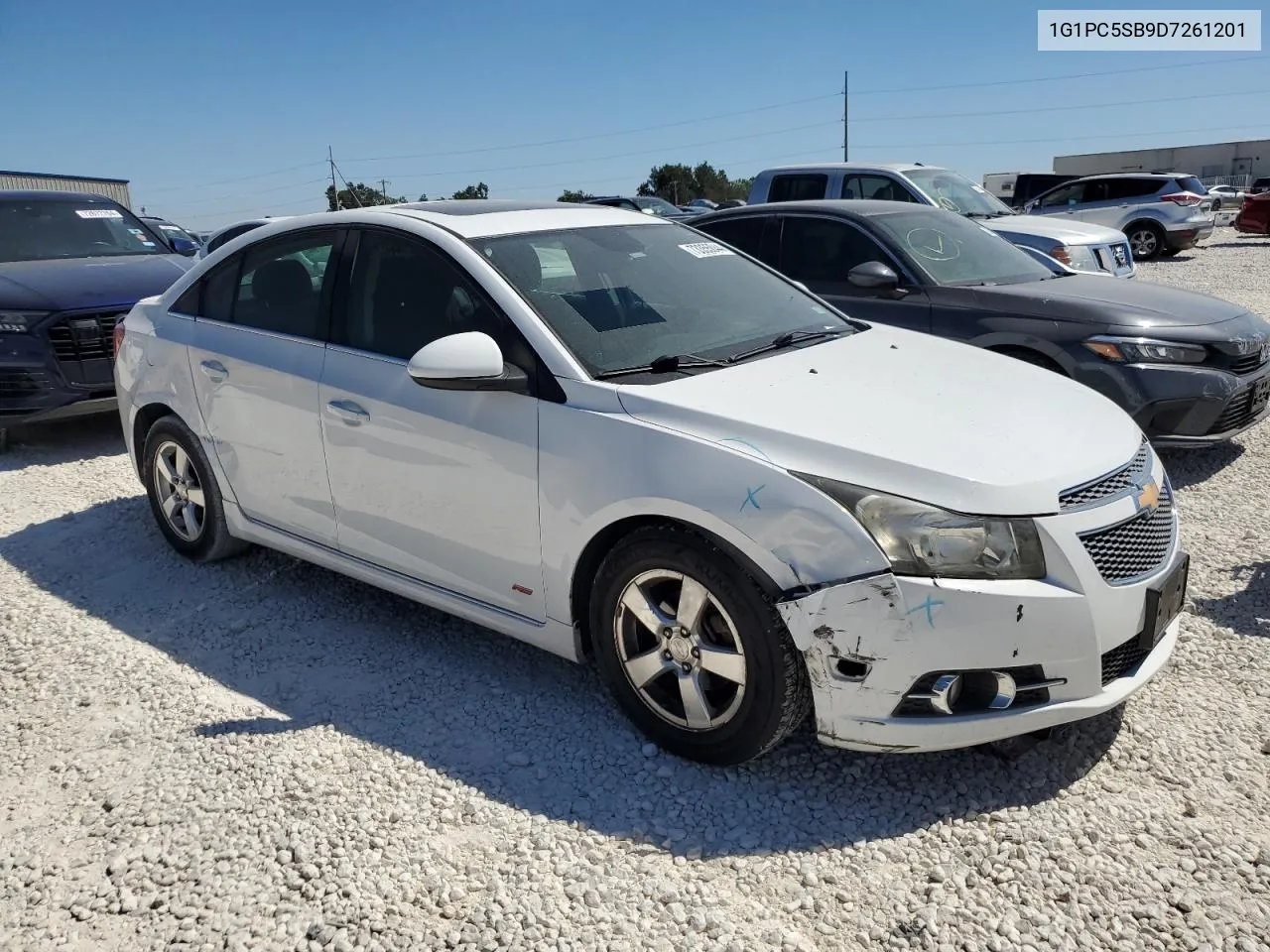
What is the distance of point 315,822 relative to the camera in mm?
2891

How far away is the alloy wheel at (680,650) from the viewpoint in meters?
2.90

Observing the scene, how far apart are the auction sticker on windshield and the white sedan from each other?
0.01m

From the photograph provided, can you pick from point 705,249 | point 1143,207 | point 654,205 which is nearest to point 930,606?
point 705,249

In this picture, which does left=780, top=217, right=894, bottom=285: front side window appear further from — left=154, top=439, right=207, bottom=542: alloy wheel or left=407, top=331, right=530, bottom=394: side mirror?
left=154, top=439, right=207, bottom=542: alloy wheel

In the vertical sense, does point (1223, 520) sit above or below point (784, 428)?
below

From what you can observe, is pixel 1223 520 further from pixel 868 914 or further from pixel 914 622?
pixel 868 914

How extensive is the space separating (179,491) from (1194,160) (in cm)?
8438

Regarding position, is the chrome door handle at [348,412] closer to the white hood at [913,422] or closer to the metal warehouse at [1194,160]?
the white hood at [913,422]

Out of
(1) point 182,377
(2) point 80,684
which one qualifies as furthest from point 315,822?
(1) point 182,377

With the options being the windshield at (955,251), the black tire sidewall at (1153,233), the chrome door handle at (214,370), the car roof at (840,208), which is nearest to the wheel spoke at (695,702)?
the chrome door handle at (214,370)

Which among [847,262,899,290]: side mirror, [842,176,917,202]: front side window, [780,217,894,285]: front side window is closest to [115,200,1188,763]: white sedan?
[847,262,899,290]: side mirror

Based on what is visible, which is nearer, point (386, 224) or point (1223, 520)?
point (386, 224)

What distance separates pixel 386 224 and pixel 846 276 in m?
3.54

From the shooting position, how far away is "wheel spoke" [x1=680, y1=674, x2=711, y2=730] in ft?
9.81
